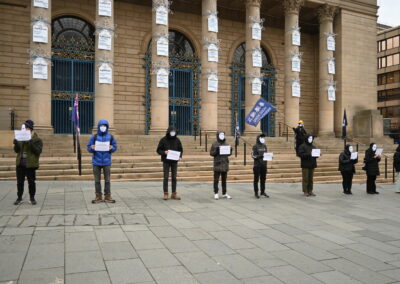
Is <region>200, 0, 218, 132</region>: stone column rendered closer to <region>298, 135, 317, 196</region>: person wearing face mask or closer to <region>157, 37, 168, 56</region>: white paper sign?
<region>157, 37, 168, 56</region>: white paper sign

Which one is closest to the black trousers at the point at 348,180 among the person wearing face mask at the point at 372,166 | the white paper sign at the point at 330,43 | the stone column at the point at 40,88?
the person wearing face mask at the point at 372,166

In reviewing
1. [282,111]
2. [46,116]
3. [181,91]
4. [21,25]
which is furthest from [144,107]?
[282,111]

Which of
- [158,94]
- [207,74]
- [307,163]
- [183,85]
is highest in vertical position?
[207,74]

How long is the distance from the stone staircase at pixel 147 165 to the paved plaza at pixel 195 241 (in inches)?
142

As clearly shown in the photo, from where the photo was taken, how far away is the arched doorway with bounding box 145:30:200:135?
23203mm

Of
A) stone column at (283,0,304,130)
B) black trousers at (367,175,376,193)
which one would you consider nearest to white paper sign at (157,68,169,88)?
stone column at (283,0,304,130)

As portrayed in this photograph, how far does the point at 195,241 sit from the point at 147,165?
8.78 metres

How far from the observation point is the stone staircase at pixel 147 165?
1263 centimetres

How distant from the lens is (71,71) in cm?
2083

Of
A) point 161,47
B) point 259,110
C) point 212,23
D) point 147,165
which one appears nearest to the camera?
point 147,165

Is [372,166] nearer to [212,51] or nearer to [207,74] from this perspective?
[207,74]

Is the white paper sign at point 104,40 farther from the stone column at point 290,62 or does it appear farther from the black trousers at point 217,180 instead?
the stone column at point 290,62

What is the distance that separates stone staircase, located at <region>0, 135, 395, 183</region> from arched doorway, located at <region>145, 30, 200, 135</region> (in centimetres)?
391

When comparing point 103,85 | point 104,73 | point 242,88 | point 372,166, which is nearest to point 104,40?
point 104,73
